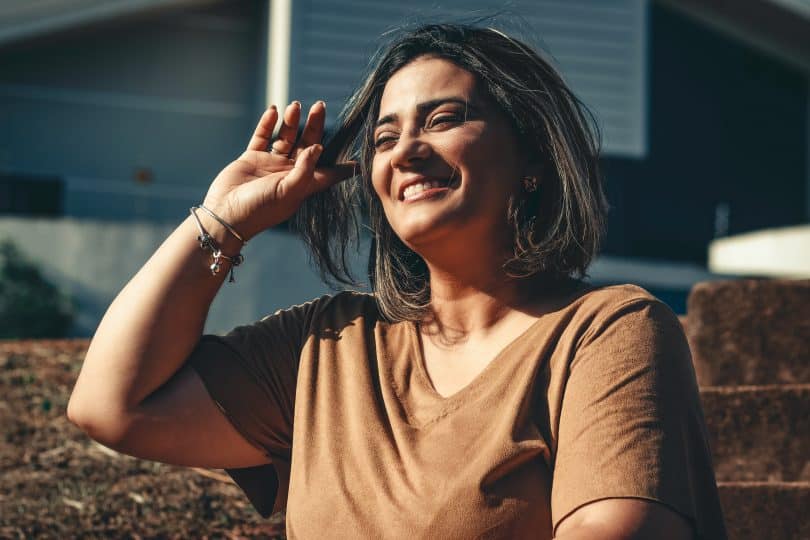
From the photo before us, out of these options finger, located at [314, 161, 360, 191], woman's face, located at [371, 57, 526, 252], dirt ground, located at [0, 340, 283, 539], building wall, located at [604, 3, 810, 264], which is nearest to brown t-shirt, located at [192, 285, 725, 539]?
woman's face, located at [371, 57, 526, 252]

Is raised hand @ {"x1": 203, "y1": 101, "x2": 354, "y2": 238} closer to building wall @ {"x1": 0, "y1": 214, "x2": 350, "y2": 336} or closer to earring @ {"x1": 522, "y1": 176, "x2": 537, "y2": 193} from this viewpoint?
earring @ {"x1": 522, "y1": 176, "x2": 537, "y2": 193}

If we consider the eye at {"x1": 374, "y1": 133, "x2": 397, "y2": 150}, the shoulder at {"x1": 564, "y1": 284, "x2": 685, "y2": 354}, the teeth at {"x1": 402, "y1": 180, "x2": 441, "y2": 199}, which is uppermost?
the eye at {"x1": 374, "y1": 133, "x2": 397, "y2": 150}

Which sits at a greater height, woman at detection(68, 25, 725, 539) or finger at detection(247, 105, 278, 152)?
finger at detection(247, 105, 278, 152)

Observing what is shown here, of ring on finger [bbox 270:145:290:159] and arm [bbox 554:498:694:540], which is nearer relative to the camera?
arm [bbox 554:498:694:540]

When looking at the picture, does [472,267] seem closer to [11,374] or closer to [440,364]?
[440,364]

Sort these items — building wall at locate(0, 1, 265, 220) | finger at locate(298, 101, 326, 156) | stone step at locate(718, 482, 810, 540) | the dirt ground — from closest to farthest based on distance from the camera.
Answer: finger at locate(298, 101, 326, 156) < stone step at locate(718, 482, 810, 540) < the dirt ground < building wall at locate(0, 1, 265, 220)

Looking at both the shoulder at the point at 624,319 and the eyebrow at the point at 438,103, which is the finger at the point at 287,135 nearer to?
the eyebrow at the point at 438,103

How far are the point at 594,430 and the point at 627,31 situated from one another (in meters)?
11.5

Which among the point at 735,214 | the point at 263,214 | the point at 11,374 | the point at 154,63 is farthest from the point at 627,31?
the point at 263,214

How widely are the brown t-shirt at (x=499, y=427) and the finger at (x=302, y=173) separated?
363 millimetres

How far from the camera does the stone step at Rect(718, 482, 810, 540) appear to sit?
3551 mm

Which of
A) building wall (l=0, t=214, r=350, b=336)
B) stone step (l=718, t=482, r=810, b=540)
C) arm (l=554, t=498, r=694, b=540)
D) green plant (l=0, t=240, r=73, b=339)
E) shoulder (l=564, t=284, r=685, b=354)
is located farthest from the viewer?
building wall (l=0, t=214, r=350, b=336)

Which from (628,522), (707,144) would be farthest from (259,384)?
(707,144)

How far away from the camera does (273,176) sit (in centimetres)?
291
